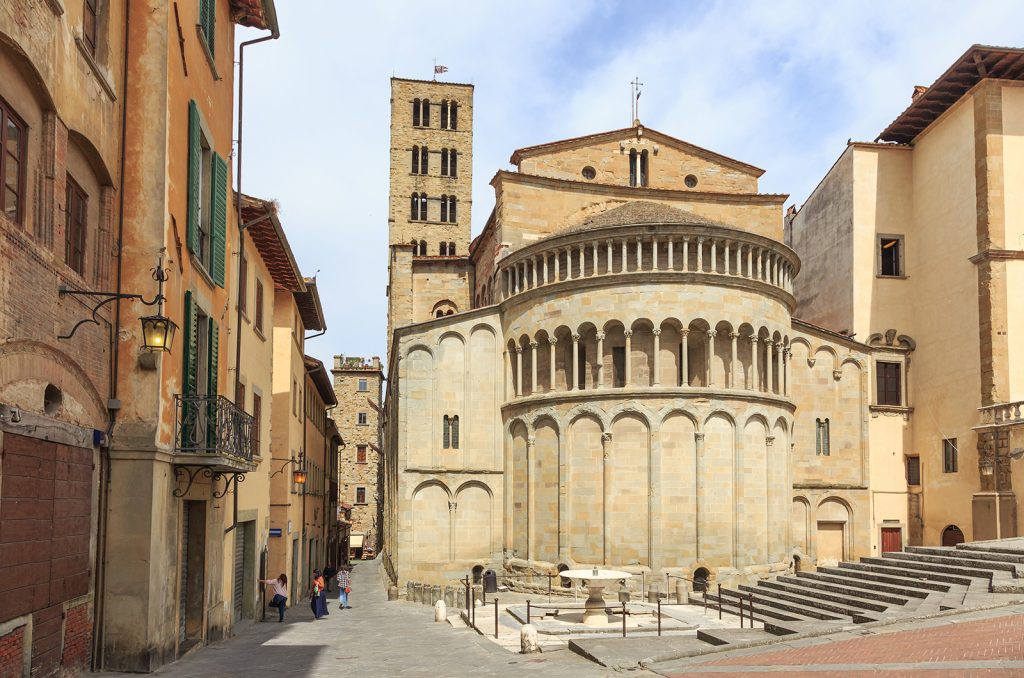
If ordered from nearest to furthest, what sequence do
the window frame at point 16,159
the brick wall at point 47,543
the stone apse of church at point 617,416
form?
the window frame at point 16,159
the brick wall at point 47,543
the stone apse of church at point 617,416

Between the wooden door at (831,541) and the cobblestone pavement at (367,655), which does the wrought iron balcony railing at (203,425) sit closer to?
the cobblestone pavement at (367,655)

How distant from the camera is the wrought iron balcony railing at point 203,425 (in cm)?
1547

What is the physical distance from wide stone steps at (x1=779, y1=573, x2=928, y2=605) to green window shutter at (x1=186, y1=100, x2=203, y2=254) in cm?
1744

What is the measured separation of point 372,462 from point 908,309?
4888 centimetres

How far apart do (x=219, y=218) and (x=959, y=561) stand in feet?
65.9

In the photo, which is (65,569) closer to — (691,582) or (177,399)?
(177,399)

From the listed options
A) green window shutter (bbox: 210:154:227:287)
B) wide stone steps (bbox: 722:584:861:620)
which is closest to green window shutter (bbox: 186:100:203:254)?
green window shutter (bbox: 210:154:227:287)

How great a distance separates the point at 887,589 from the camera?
2481 cm

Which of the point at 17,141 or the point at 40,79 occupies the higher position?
the point at 40,79

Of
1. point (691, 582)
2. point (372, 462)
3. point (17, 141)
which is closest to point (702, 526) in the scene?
point (691, 582)

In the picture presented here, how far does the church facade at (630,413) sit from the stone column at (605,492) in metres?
0.07

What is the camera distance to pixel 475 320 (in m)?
39.9

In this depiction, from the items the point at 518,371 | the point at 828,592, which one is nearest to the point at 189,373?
the point at 828,592

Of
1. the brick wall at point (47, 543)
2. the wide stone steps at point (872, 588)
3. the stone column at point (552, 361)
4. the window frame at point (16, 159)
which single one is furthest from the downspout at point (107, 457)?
the stone column at point (552, 361)
